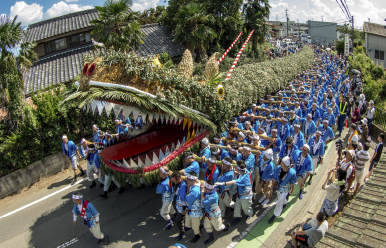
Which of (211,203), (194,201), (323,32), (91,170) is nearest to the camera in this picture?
(211,203)

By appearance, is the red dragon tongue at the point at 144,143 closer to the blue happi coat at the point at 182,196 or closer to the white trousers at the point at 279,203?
the blue happi coat at the point at 182,196

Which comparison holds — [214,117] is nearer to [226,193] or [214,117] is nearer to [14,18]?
[226,193]

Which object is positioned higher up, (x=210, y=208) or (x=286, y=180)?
(x=286, y=180)

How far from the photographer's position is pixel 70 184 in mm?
8742

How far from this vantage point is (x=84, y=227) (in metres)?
6.52

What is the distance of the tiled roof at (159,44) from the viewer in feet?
54.4

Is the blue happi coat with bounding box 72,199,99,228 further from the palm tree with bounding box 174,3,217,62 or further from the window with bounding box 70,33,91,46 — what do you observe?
the window with bounding box 70,33,91,46

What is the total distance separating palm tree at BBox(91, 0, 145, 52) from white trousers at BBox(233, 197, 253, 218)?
311 inches

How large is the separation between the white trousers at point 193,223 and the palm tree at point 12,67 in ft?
21.5

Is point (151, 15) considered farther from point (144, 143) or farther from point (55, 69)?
point (144, 143)

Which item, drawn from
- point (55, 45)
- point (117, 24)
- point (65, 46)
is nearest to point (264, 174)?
point (117, 24)

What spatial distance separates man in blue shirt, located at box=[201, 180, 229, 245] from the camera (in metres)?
5.19

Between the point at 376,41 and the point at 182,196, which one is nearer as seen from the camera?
the point at 182,196

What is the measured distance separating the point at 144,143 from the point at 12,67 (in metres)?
4.93
